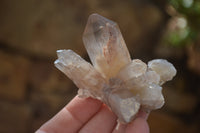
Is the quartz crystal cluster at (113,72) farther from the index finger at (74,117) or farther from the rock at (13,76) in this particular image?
the rock at (13,76)

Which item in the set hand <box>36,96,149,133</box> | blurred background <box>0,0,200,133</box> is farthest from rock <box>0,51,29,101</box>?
hand <box>36,96,149,133</box>

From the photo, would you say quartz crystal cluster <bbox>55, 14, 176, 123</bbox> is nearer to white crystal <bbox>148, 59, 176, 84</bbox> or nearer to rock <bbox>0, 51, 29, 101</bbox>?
white crystal <bbox>148, 59, 176, 84</bbox>

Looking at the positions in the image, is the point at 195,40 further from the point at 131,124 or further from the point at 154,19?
the point at 131,124

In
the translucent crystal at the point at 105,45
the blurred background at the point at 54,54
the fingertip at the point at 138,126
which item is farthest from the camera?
the blurred background at the point at 54,54

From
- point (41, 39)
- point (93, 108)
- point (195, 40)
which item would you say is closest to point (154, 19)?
point (195, 40)

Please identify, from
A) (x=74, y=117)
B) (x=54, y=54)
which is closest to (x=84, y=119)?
(x=74, y=117)

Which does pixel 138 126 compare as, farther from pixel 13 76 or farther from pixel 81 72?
pixel 13 76

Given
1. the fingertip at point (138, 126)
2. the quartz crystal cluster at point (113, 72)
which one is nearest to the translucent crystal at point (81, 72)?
the quartz crystal cluster at point (113, 72)
